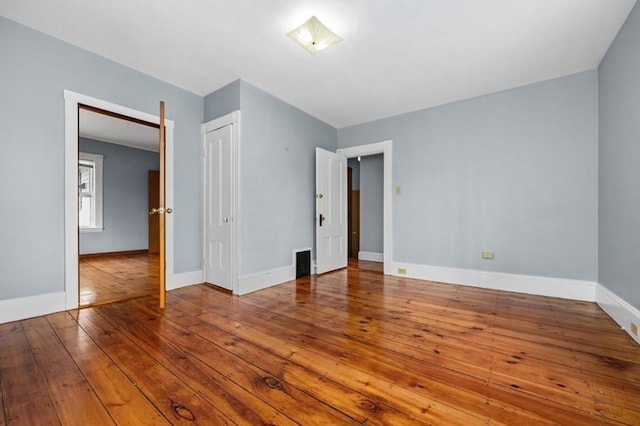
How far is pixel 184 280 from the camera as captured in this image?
3.62 metres

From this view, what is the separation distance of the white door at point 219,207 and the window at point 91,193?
416cm

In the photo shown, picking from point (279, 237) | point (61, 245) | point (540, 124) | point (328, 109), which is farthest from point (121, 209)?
point (540, 124)

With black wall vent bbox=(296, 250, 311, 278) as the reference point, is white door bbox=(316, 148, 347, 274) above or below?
above

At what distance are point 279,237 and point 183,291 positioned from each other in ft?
4.55

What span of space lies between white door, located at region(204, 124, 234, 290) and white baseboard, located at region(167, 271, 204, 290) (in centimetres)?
11

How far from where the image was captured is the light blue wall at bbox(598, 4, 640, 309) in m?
2.17

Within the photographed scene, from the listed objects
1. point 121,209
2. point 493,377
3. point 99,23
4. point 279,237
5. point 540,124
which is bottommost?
point 493,377

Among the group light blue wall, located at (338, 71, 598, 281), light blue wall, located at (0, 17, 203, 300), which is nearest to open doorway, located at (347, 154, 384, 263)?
light blue wall, located at (338, 71, 598, 281)

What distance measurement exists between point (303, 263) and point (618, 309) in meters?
3.45

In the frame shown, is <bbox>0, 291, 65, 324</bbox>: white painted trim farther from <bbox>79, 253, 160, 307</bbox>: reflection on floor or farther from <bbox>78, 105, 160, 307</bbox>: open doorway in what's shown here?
<bbox>78, 105, 160, 307</bbox>: open doorway

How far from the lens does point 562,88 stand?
3221 mm

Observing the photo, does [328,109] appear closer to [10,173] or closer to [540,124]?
[540,124]

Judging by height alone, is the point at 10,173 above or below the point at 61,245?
above

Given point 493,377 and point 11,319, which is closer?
point 493,377
